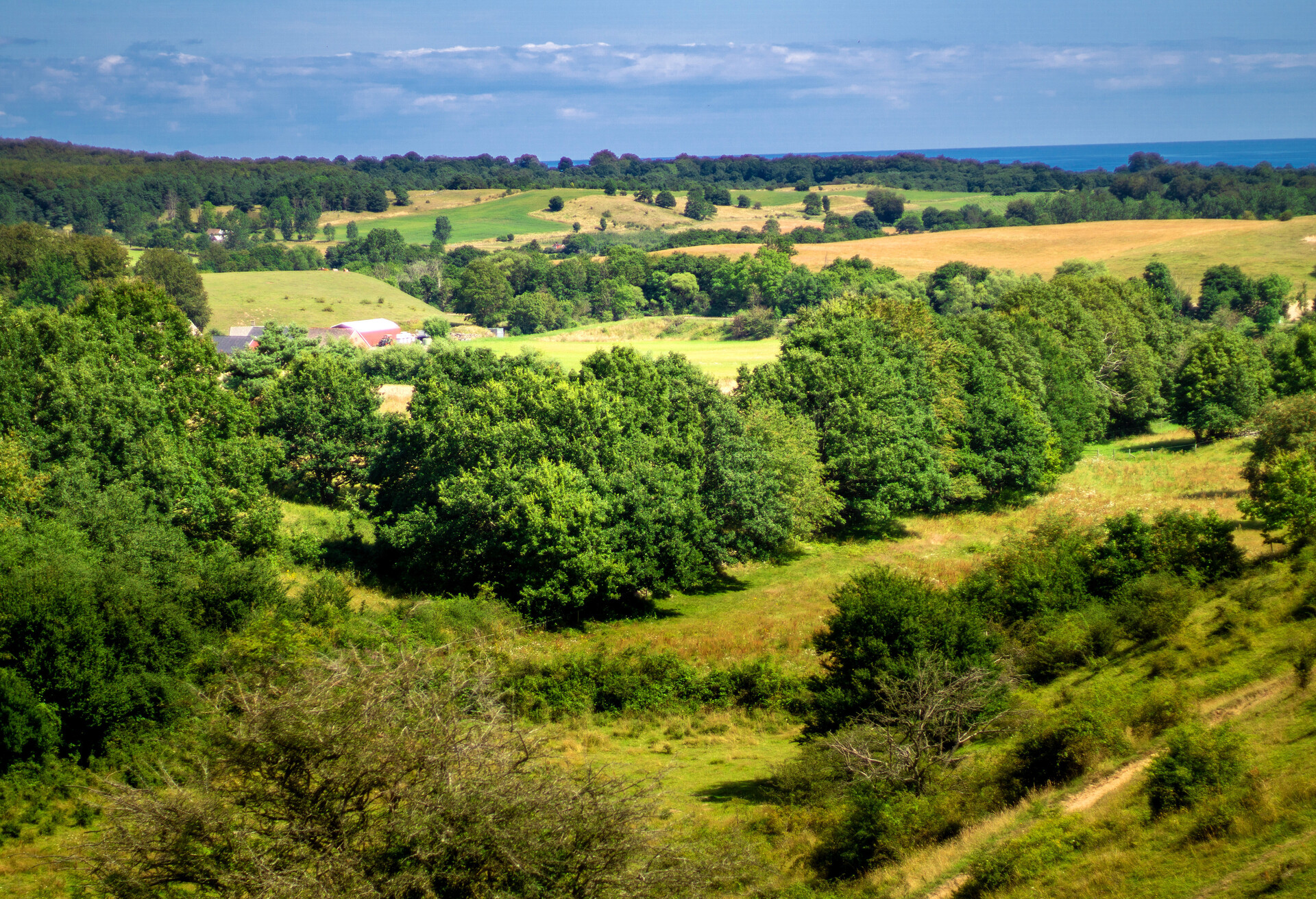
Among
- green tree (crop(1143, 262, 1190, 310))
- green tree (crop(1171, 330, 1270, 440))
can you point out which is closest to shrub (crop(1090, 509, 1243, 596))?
green tree (crop(1171, 330, 1270, 440))

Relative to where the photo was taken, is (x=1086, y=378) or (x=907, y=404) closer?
(x=907, y=404)

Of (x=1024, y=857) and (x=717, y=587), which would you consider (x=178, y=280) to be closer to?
(x=717, y=587)

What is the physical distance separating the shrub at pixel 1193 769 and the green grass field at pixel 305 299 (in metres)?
107

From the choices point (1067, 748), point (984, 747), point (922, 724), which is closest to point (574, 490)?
point (984, 747)

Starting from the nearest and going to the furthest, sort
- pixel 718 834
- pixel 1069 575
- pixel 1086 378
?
1. pixel 718 834
2. pixel 1069 575
3. pixel 1086 378

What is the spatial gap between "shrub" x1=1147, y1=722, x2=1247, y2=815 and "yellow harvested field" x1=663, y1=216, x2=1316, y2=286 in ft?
365

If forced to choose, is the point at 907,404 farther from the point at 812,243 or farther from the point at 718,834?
the point at 812,243

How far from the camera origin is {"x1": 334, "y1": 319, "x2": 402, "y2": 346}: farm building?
99.2 m

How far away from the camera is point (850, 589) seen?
75.6 feet

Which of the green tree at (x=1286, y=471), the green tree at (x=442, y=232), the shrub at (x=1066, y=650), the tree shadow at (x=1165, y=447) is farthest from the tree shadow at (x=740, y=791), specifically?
the green tree at (x=442, y=232)

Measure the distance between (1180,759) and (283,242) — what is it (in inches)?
7766

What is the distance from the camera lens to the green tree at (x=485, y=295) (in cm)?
12756

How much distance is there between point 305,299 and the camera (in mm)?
A: 120750

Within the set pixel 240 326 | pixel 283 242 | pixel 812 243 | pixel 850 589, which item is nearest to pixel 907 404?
pixel 850 589
